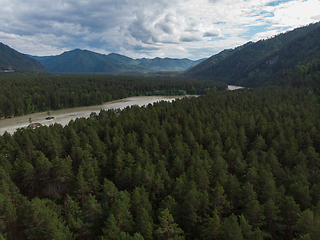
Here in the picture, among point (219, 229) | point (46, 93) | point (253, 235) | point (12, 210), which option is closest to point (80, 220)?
point (12, 210)

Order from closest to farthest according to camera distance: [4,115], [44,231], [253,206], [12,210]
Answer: [44,231]
[253,206]
[12,210]
[4,115]

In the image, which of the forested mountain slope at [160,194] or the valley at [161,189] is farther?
the valley at [161,189]

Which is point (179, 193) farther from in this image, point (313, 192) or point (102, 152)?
point (102, 152)

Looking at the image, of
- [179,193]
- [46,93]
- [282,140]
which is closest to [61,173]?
[179,193]

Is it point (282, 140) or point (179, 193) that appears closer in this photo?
→ point (179, 193)

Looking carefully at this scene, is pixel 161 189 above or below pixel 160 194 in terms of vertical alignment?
above

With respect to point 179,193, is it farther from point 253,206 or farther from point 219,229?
point 253,206

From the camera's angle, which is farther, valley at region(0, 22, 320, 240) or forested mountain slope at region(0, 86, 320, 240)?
valley at region(0, 22, 320, 240)

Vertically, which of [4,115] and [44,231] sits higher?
[4,115]

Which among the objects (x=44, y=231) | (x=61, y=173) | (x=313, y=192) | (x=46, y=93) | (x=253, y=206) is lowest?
(x=313, y=192)

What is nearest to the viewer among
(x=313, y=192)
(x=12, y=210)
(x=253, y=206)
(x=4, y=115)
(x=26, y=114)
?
(x=253, y=206)
